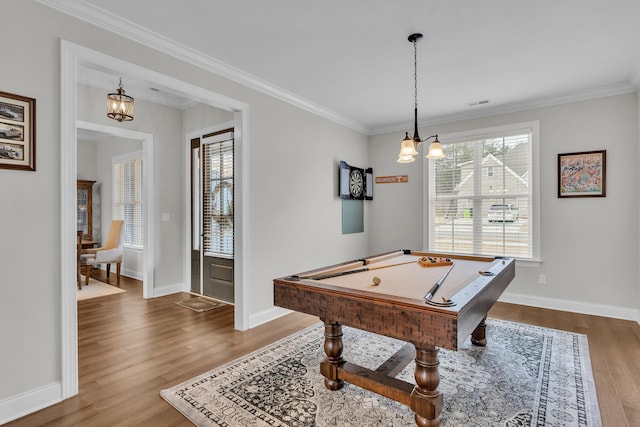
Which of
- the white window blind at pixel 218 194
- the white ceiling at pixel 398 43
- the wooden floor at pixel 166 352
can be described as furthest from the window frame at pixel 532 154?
the white window blind at pixel 218 194

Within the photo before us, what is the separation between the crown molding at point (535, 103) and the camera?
3.69 meters

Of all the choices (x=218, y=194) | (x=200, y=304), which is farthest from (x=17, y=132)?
(x=200, y=304)

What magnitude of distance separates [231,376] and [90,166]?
647 centimetres

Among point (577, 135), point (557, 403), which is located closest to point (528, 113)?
point (577, 135)

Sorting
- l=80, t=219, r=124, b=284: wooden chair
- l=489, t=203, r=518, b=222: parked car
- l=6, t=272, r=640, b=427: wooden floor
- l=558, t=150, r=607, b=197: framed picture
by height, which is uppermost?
l=558, t=150, r=607, b=197: framed picture

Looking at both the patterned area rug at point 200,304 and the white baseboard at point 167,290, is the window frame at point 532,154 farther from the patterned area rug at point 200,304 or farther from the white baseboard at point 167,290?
the white baseboard at point 167,290

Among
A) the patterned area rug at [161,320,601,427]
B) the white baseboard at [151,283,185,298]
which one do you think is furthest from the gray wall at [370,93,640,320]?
the white baseboard at [151,283,185,298]

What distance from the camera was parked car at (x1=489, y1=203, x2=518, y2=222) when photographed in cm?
443

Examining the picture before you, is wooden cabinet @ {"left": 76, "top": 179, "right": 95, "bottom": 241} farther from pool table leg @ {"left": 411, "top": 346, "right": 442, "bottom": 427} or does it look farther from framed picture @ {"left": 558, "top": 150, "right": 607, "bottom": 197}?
framed picture @ {"left": 558, "top": 150, "right": 607, "bottom": 197}

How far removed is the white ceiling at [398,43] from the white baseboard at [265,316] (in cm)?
253

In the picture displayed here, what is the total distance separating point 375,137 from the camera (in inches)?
223

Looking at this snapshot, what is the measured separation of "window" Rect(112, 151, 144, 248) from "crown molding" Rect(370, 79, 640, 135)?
457cm

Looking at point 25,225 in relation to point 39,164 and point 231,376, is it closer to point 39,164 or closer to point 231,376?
point 39,164

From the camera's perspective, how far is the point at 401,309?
5.23ft
